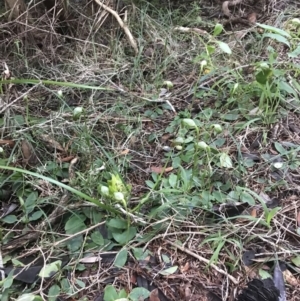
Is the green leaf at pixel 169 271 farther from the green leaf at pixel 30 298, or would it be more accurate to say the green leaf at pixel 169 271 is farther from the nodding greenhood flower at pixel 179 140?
the nodding greenhood flower at pixel 179 140

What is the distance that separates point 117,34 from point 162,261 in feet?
3.99

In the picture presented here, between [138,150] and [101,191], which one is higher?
[101,191]

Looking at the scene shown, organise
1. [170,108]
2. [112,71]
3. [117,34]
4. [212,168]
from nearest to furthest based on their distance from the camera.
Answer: [212,168]
[170,108]
[112,71]
[117,34]

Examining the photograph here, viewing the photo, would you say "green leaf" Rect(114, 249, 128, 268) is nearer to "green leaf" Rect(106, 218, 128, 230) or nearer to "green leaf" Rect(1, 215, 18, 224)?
"green leaf" Rect(106, 218, 128, 230)

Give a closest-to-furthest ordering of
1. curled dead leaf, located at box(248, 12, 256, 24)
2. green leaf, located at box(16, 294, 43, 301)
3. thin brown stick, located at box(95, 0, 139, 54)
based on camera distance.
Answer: green leaf, located at box(16, 294, 43, 301) < thin brown stick, located at box(95, 0, 139, 54) < curled dead leaf, located at box(248, 12, 256, 24)

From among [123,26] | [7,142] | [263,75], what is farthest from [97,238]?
[123,26]

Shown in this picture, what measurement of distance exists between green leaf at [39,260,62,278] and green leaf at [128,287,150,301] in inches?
8.3

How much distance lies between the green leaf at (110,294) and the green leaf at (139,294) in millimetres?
42

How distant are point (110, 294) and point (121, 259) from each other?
0.11 m

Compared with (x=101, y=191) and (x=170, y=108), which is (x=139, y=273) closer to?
(x=101, y=191)

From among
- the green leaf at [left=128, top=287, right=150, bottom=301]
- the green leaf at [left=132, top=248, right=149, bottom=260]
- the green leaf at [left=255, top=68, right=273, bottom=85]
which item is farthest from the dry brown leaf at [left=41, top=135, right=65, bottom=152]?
the green leaf at [left=255, top=68, right=273, bottom=85]

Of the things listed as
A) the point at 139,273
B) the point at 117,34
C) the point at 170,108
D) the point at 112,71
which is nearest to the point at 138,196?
the point at 139,273

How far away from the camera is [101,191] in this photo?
48.4 inches

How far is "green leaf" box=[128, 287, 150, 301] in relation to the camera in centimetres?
110
